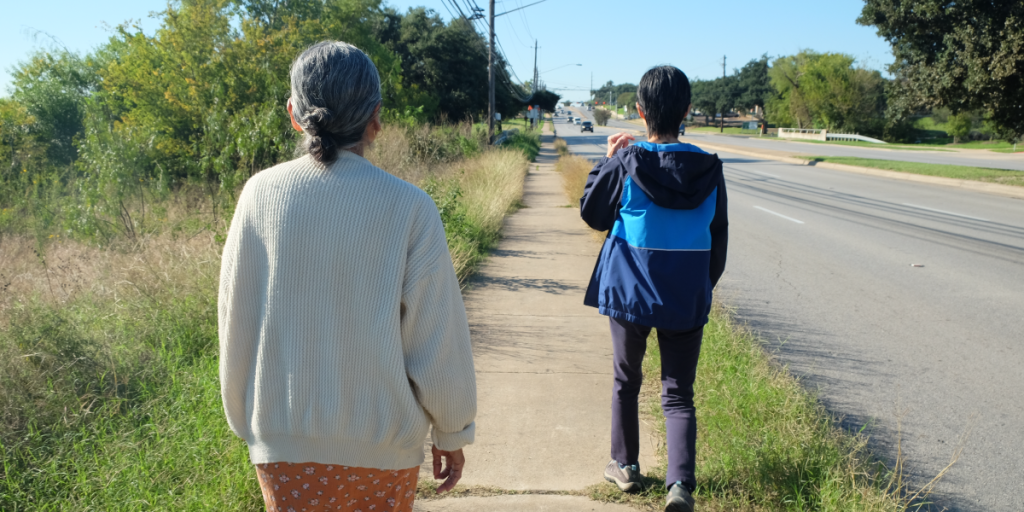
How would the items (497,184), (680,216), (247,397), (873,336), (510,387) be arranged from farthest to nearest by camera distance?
(497,184) < (873,336) < (510,387) < (680,216) < (247,397)

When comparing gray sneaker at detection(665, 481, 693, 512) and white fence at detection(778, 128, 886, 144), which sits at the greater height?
white fence at detection(778, 128, 886, 144)

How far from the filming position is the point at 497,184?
43.2ft

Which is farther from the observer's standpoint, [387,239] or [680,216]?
[680,216]

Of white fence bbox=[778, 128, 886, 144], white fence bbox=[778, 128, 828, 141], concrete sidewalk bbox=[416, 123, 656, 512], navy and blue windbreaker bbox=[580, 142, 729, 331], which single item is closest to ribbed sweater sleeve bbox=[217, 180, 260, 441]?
navy and blue windbreaker bbox=[580, 142, 729, 331]

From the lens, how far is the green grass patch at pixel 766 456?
276cm

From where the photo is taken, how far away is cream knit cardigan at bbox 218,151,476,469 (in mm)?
1469

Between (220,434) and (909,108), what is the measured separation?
22224mm

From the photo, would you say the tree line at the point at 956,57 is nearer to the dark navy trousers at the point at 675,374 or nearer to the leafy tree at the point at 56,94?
the dark navy trousers at the point at 675,374

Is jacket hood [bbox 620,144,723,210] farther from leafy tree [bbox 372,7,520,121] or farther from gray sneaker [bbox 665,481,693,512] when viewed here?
leafy tree [bbox 372,7,520,121]

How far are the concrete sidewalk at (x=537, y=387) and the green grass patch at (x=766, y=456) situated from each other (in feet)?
0.85

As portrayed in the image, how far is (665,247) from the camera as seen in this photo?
2531mm

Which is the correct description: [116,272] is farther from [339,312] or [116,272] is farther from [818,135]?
[818,135]

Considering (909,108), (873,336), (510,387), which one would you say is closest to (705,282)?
(510,387)

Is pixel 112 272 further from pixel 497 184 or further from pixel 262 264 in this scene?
pixel 497 184
